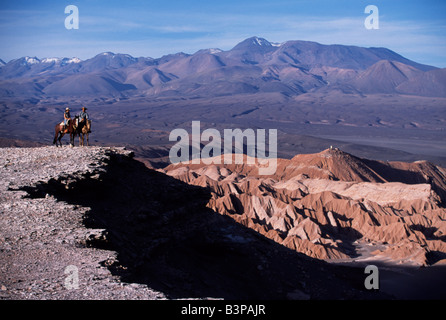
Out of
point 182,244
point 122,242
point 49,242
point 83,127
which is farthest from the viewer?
point 83,127

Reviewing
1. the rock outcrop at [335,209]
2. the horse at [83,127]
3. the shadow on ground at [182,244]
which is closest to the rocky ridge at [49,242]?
the shadow on ground at [182,244]

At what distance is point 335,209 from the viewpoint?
1815 inches

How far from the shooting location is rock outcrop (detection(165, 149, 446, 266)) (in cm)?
3769

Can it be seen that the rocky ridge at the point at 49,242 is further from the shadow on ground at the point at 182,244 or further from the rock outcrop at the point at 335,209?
the rock outcrop at the point at 335,209

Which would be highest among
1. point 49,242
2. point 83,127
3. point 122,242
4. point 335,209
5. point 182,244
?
point 83,127

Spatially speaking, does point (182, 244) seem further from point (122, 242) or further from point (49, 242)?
point (49, 242)

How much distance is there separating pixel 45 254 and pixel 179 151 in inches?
3316

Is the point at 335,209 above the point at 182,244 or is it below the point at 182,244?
below

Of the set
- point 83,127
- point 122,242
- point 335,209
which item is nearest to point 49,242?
point 122,242

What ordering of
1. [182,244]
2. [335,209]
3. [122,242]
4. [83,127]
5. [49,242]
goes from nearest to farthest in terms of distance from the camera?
[49,242] < [122,242] < [182,244] < [83,127] < [335,209]

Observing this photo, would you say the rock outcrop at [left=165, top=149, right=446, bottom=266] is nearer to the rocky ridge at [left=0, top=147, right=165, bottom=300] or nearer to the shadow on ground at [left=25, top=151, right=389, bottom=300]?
the shadow on ground at [left=25, top=151, right=389, bottom=300]

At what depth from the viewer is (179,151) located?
9512 centimetres

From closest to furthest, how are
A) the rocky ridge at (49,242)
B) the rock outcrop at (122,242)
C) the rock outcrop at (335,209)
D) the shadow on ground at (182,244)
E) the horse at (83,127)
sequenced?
the rocky ridge at (49,242) → the rock outcrop at (122,242) → the shadow on ground at (182,244) → the horse at (83,127) → the rock outcrop at (335,209)

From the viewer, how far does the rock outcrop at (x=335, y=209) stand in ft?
124
